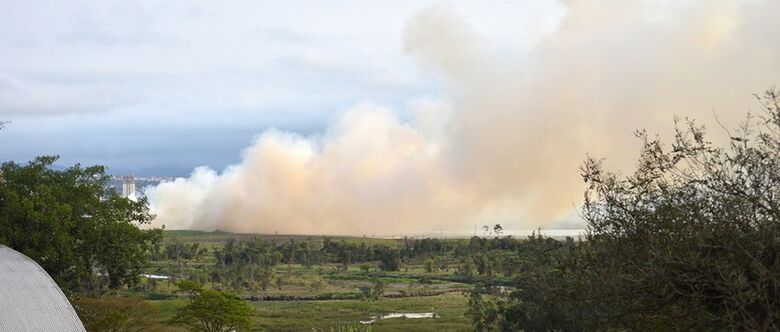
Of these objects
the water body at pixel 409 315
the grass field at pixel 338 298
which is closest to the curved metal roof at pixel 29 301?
the grass field at pixel 338 298

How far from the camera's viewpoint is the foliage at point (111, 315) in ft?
113

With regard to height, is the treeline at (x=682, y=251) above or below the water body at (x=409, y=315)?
above

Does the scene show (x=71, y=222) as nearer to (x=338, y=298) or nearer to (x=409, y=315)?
(x=409, y=315)

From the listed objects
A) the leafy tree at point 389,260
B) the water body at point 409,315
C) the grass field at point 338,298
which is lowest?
the water body at point 409,315

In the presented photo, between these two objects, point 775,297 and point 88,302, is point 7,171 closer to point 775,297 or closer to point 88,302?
point 88,302

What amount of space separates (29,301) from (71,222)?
12916 mm

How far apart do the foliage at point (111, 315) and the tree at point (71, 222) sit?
3285mm

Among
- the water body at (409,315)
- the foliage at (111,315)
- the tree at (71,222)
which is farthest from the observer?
the water body at (409,315)

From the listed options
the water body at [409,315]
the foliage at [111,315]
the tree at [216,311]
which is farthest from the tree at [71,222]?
the water body at [409,315]

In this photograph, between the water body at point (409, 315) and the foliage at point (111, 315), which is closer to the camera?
the foliage at point (111, 315)

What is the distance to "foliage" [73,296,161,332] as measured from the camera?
34.6 m

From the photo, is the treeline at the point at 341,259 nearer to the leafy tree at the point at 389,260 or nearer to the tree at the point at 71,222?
the leafy tree at the point at 389,260

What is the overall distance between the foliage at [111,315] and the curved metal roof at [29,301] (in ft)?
23.1

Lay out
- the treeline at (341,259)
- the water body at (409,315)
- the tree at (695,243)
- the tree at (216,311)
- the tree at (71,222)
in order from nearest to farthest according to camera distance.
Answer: the tree at (695,243)
the tree at (71,222)
the tree at (216,311)
the water body at (409,315)
the treeline at (341,259)
